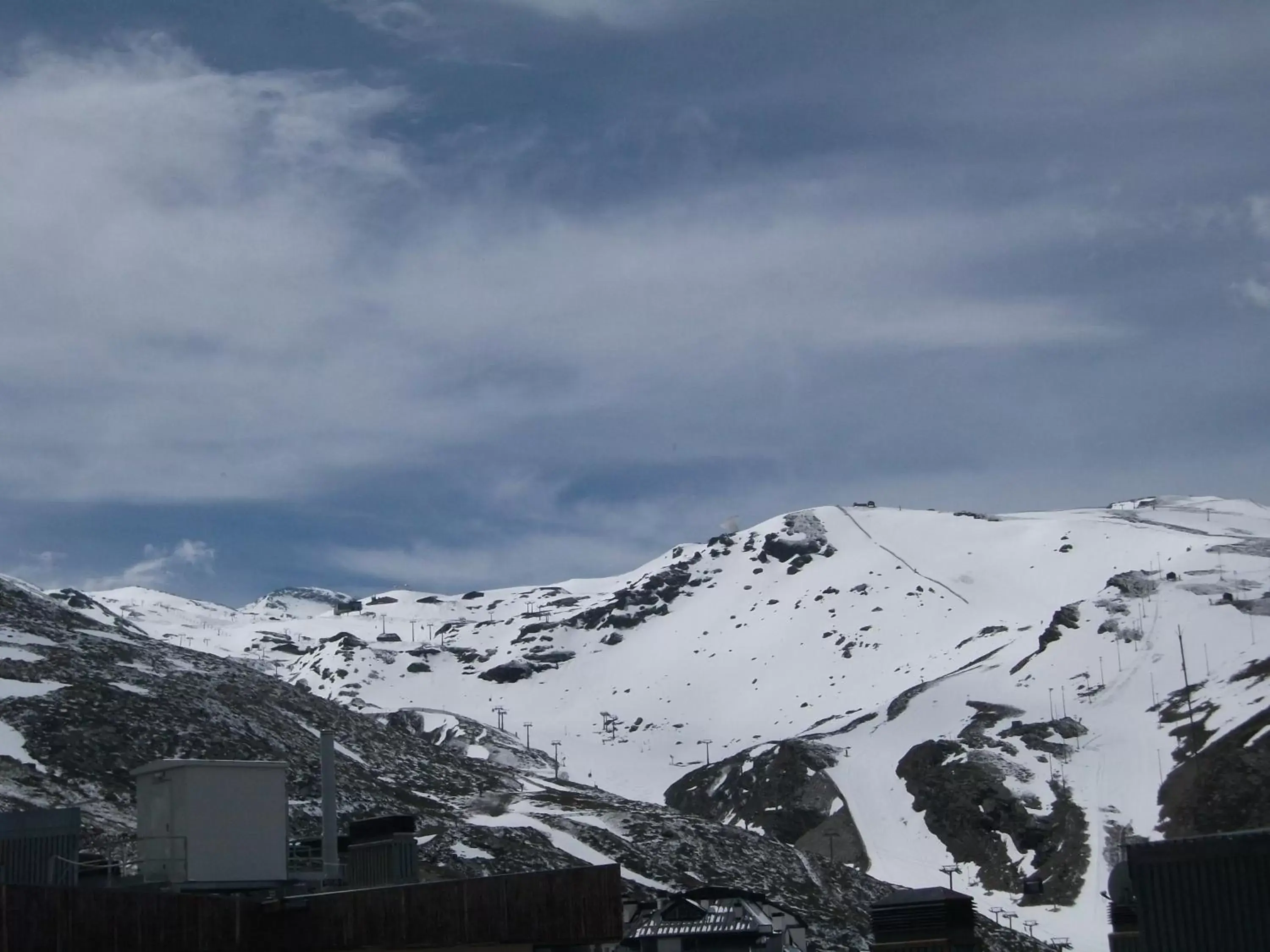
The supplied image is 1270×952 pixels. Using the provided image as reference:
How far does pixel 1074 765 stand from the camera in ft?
503

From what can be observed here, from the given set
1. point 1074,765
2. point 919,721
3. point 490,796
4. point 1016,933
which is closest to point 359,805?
point 490,796

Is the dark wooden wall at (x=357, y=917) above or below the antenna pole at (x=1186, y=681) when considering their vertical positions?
below

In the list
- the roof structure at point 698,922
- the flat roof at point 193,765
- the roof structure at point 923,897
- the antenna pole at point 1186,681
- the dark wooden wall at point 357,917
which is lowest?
the roof structure at point 698,922

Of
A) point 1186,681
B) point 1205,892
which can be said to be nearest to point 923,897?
point 1205,892

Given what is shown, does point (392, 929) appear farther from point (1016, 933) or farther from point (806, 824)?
point (806, 824)

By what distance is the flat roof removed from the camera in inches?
1169

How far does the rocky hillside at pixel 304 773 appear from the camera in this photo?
8581 cm

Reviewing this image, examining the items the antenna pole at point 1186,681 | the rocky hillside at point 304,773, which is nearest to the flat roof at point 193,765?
the rocky hillside at point 304,773

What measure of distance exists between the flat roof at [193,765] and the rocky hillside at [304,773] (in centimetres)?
4638

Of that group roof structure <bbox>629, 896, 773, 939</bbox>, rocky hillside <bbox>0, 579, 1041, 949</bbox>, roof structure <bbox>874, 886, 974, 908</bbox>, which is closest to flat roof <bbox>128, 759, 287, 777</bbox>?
roof structure <bbox>874, 886, 974, 908</bbox>

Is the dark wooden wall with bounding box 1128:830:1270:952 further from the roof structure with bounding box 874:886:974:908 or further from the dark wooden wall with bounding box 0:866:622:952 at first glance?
the dark wooden wall with bounding box 0:866:622:952

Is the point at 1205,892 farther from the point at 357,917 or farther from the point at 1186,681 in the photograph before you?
the point at 1186,681

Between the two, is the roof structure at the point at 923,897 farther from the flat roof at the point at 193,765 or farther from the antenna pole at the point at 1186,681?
the antenna pole at the point at 1186,681

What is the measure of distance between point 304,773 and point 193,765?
71.0 metres
